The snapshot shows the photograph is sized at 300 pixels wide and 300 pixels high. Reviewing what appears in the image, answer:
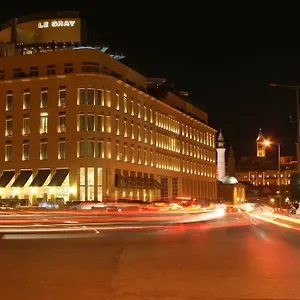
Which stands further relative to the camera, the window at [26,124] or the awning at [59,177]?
the window at [26,124]

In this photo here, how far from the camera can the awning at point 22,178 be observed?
71.9 meters

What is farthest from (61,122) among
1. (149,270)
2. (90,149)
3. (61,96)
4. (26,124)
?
(149,270)

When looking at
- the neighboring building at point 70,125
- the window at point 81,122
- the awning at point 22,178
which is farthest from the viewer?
the awning at point 22,178

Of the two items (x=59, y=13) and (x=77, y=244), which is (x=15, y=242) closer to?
(x=77, y=244)

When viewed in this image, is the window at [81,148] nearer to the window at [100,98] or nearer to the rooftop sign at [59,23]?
the window at [100,98]

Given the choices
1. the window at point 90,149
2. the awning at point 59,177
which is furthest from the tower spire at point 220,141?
the awning at point 59,177

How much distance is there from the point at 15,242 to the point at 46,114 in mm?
55431

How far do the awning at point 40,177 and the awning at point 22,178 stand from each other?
4.34ft

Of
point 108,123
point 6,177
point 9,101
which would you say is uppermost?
point 9,101

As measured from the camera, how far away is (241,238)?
21172 mm

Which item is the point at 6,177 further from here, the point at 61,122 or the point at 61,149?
the point at 61,122

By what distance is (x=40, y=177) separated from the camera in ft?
235

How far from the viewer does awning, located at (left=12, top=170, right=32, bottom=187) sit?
2830 inches

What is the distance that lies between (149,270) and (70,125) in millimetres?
60779
